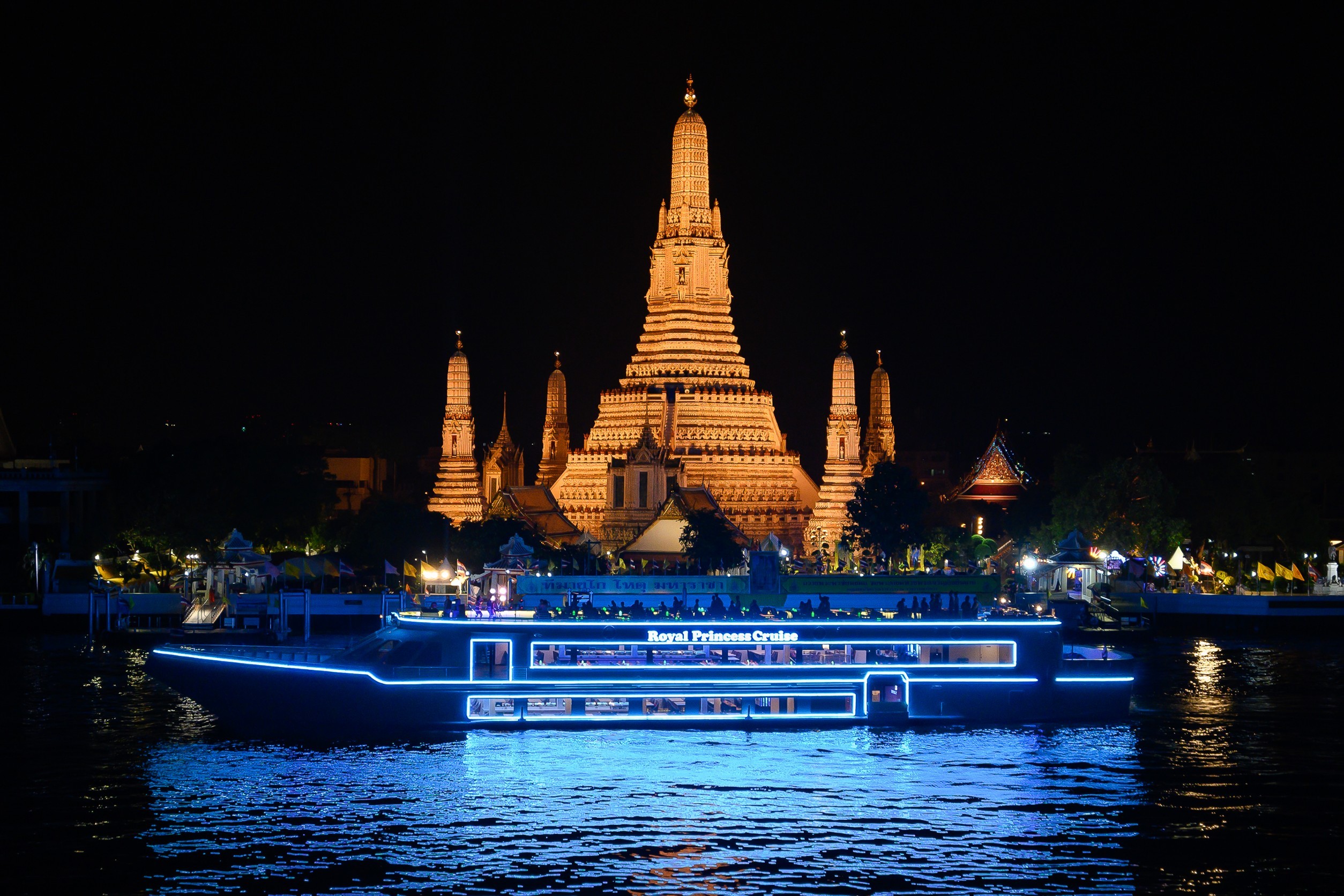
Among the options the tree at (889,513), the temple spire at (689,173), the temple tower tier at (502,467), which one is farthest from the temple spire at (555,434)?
the tree at (889,513)

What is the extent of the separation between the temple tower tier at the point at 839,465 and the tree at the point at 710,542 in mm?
7619

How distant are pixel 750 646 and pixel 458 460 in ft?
177

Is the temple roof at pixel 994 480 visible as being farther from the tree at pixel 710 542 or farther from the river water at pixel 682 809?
the river water at pixel 682 809

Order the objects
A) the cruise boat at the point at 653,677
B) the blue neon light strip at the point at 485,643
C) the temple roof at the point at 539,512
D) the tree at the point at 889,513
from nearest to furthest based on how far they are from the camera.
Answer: the cruise boat at the point at 653,677 → the blue neon light strip at the point at 485,643 → the tree at the point at 889,513 → the temple roof at the point at 539,512

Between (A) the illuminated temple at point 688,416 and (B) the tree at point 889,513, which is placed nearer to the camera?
(B) the tree at point 889,513

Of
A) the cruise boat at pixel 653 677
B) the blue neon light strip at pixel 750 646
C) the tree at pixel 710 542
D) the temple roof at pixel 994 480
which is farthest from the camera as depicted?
the temple roof at pixel 994 480

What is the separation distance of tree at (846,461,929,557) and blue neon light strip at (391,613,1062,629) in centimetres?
3388

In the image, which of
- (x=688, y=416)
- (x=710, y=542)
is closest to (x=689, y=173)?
(x=688, y=416)

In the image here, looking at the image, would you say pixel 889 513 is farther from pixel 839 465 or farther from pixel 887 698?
pixel 887 698

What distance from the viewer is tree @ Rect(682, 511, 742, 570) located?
7900 cm

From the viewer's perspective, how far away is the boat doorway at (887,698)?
4556cm

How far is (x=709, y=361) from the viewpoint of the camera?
94250 millimetres

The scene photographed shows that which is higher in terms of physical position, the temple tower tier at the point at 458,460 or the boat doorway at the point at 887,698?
the temple tower tier at the point at 458,460

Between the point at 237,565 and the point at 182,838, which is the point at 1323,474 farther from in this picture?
the point at 182,838
